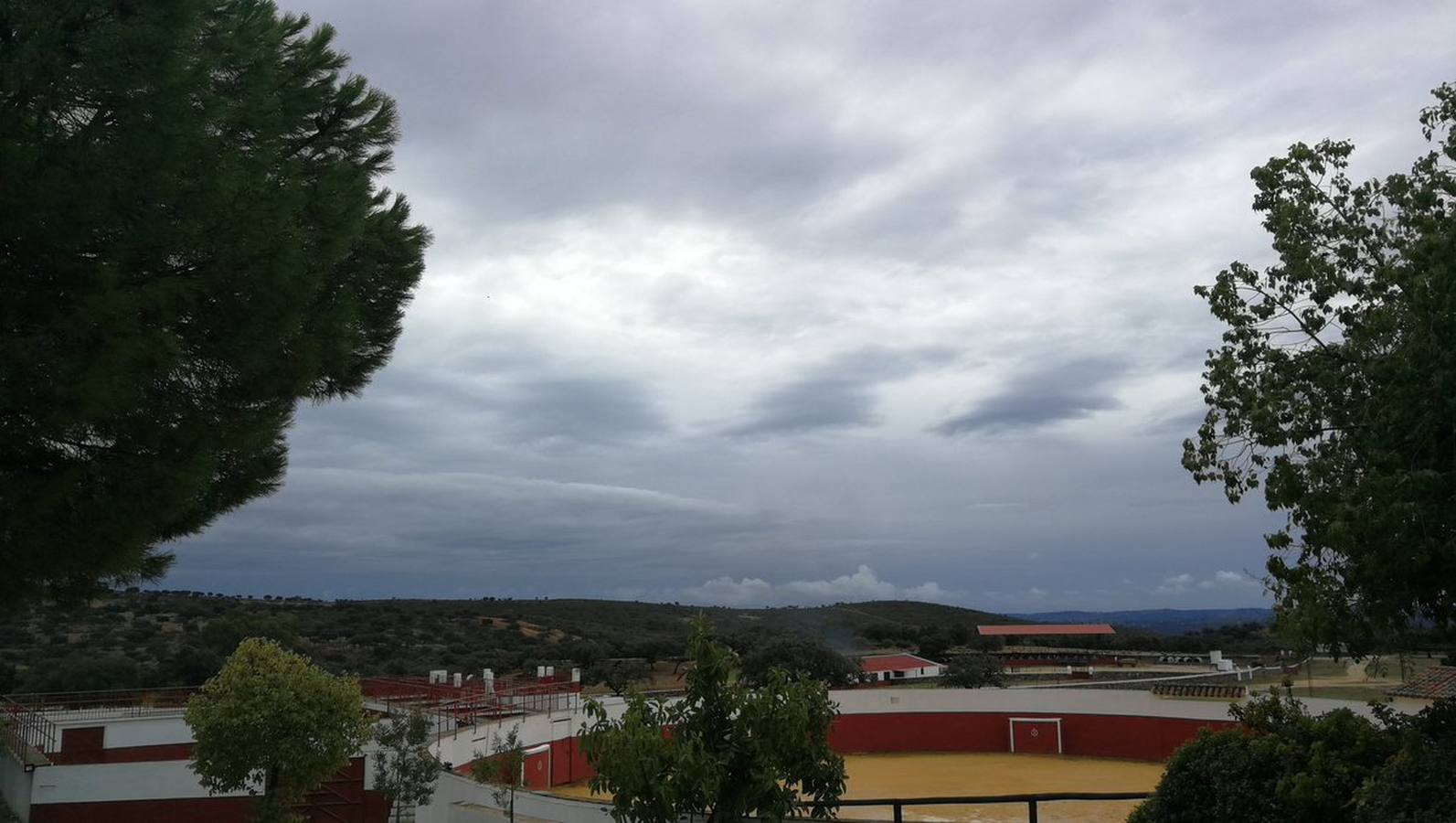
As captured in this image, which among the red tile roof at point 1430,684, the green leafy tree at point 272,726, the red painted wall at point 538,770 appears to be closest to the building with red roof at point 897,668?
the red painted wall at point 538,770

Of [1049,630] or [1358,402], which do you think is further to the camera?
[1049,630]

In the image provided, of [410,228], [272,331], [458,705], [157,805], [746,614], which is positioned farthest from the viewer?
[746,614]

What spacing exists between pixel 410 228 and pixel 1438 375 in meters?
9.96

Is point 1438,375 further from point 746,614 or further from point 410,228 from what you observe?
point 746,614

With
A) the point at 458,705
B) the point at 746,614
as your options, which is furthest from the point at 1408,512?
the point at 746,614

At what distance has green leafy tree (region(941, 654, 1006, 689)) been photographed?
52.2 meters

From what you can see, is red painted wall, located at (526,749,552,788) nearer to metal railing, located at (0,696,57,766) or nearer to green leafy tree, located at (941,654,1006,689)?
metal railing, located at (0,696,57,766)

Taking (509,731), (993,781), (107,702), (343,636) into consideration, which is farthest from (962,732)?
(343,636)

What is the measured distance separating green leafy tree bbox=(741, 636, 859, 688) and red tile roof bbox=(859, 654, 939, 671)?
157 inches

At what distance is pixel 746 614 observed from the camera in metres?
108

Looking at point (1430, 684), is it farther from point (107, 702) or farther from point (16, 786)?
point (107, 702)

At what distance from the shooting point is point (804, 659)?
51531 millimetres

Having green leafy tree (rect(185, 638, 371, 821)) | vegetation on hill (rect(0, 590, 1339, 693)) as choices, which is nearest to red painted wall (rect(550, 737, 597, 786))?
vegetation on hill (rect(0, 590, 1339, 693))

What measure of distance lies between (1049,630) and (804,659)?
34.2 m
